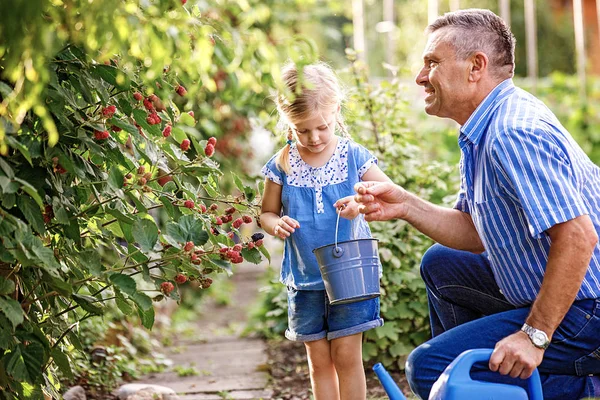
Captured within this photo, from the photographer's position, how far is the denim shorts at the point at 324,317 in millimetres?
2609

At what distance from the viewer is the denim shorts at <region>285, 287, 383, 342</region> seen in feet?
8.56

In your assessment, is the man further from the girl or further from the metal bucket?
the girl

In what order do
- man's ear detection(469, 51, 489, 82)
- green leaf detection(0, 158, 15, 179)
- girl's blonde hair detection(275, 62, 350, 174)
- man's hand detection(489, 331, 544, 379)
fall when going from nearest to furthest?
green leaf detection(0, 158, 15, 179) < man's hand detection(489, 331, 544, 379) < man's ear detection(469, 51, 489, 82) < girl's blonde hair detection(275, 62, 350, 174)

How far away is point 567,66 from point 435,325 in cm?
993

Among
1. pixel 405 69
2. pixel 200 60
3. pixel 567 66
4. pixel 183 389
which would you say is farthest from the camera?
pixel 567 66

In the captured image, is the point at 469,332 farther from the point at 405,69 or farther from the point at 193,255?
the point at 405,69

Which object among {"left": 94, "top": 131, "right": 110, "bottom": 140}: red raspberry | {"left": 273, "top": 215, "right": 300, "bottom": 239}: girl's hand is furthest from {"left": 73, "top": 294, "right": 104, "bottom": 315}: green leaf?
{"left": 273, "top": 215, "right": 300, "bottom": 239}: girl's hand

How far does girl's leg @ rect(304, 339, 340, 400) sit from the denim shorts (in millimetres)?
37

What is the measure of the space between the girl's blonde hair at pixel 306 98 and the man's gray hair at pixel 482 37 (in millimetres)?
407

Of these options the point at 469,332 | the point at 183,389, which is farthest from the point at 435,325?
the point at 183,389

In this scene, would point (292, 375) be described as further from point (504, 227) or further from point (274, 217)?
point (504, 227)

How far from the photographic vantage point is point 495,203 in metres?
2.31

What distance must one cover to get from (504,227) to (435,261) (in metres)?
0.42

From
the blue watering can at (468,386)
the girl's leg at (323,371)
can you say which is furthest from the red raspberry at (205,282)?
the blue watering can at (468,386)
